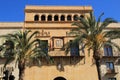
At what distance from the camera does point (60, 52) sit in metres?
43.1

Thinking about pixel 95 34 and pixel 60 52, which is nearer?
pixel 95 34

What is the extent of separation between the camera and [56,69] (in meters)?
42.3

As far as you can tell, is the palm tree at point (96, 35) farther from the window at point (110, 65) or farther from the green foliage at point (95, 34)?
the window at point (110, 65)

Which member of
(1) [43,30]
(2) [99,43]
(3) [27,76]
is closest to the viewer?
(2) [99,43]

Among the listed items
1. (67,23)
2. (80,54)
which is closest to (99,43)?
(80,54)

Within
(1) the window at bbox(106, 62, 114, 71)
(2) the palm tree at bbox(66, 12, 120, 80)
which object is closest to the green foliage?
(2) the palm tree at bbox(66, 12, 120, 80)

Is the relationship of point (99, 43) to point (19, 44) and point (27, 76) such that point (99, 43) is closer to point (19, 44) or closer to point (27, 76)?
point (19, 44)

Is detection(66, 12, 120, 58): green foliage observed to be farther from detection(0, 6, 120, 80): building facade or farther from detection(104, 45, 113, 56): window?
detection(104, 45, 113, 56): window

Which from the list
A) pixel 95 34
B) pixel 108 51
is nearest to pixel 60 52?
pixel 108 51

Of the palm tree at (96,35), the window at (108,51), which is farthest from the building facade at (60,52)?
the palm tree at (96,35)

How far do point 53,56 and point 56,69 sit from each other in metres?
2.16

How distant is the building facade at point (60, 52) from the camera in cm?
4206

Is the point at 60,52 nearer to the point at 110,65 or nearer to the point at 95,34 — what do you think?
the point at 110,65

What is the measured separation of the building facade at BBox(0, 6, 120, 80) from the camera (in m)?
42.1
